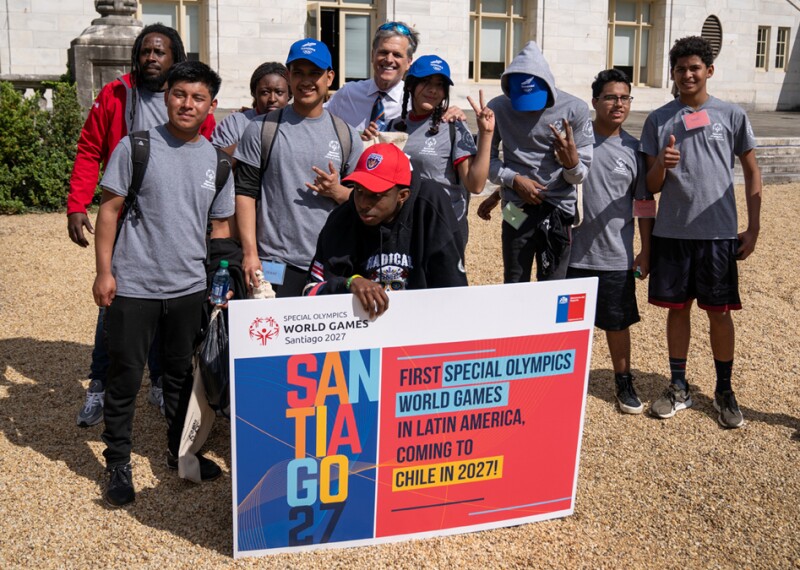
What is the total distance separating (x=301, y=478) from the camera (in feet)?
11.3

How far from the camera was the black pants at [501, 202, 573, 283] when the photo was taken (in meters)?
Result: 4.95

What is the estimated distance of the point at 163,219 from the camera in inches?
156

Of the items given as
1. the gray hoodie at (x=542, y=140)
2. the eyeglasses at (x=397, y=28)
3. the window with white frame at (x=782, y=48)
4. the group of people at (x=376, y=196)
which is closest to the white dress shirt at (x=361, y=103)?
the group of people at (x=376, y=196)

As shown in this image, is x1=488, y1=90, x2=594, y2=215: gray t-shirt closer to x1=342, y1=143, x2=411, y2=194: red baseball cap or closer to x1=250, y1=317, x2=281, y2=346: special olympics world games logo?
x1=342, y1=143, x2=411, y2=194: red baseball cap

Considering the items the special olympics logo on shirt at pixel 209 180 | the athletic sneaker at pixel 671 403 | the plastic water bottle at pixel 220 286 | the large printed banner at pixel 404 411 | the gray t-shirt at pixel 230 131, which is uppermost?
the gray t-shirt at pixel 230 131

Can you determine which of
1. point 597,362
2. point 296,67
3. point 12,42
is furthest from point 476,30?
point 296,67

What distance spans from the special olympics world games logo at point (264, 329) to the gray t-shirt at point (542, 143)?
2.11 metres

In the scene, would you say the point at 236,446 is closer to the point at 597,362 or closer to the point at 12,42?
the point at 597,362

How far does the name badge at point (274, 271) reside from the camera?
4285mm

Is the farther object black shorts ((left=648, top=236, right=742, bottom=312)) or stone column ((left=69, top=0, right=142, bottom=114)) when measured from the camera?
stone column ((left=69, top=0, right=142, bottom=114))

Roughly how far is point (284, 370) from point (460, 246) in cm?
95

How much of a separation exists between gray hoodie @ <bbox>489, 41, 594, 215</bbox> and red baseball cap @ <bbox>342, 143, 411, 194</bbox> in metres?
1.60

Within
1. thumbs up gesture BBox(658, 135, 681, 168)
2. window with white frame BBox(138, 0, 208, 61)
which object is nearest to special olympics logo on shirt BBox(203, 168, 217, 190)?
thumbs up gesture BBox(658, 135, 681, 168)

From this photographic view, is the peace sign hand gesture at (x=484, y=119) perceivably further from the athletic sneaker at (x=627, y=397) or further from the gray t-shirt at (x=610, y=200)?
the athletic sneaker at (x=627, y=397)
